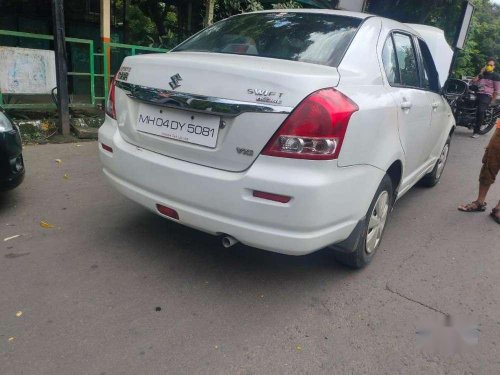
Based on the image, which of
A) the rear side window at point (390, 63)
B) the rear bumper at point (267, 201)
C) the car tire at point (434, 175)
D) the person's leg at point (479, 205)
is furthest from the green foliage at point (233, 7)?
the rear bumper at point (267, 201)

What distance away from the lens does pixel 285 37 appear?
2.94 meters

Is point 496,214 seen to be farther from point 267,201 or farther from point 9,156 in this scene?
point 9,156

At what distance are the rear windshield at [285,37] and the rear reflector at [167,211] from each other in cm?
114

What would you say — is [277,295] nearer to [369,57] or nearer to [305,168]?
[305,168]

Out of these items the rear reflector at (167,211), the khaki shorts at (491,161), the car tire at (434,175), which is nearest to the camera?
the rear reflector at (167,211)

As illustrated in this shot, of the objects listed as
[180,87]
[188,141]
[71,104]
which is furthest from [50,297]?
[71,104]

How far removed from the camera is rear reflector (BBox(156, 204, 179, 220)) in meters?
2.57

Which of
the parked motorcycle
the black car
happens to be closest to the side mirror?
the black car

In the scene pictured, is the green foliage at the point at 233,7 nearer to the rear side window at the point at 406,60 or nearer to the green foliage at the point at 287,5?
the green foliage at the point at 287,5

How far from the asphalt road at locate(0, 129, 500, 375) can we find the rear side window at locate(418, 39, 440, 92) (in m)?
1.37

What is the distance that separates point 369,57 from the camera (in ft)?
9.06

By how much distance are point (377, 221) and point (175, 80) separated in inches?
67.0

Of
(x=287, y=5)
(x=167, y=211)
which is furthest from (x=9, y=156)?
(x=287, y=5)

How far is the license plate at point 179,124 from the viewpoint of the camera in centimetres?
237
